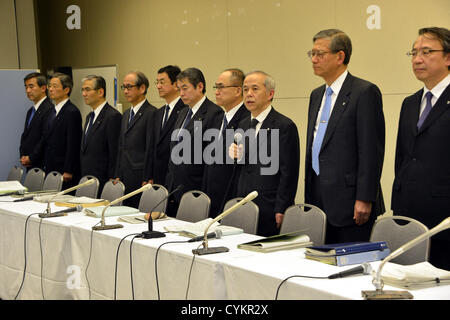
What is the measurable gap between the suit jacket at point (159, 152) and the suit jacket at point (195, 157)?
346 millimetres

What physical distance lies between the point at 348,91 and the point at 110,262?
1.73m

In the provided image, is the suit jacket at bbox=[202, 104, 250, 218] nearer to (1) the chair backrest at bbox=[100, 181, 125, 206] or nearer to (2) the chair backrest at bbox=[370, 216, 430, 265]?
(1) the chair backrest at bbox=[100, 181, 125, 206]

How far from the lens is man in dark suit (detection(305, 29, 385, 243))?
11.5 feet

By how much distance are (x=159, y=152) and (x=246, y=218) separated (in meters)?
1.77

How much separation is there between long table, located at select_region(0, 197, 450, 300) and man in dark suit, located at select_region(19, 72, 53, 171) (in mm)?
2473

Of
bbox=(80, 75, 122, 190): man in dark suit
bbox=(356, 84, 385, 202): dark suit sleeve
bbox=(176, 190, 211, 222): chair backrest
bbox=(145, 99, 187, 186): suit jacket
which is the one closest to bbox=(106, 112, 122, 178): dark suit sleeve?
bbox=(80, 75, 122, 190): man in dark suit

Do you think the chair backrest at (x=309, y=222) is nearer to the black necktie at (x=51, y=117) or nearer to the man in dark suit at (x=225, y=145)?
the man in dark suit at (x=225, y=145)

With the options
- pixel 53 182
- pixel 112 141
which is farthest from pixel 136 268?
pixel 112 141

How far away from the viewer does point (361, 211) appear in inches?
138

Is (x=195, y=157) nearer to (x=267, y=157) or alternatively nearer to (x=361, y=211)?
(x=267, y=157)

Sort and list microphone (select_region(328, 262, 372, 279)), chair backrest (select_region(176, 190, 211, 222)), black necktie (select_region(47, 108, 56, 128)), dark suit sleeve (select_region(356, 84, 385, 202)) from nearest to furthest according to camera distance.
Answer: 1. microphone (select_region(328, 262, 372, 279))
2. dark suit sleeve (select_region(356, 84, 385, 202))
3. chair backrest (select_region(176, 190, 211, 222))
4. black necktie (select_region(47, 108, 56, 128))

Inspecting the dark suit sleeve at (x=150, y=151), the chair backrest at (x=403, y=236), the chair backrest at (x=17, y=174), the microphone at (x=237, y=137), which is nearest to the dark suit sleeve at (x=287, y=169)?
the microphone at (x=237, y=137)

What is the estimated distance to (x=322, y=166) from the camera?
3674 mm
